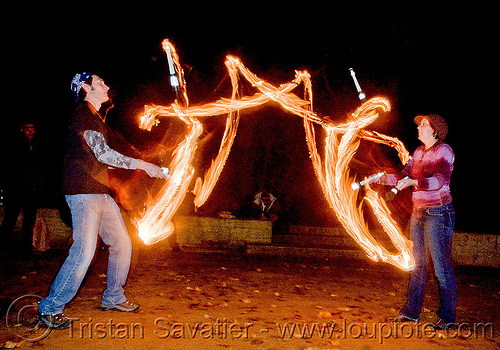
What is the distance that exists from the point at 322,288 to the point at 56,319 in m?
3.85

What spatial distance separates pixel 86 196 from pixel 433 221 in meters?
3.59

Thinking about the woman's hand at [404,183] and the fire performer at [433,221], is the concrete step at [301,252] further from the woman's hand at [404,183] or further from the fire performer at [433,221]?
the woman's hand at [404,183]

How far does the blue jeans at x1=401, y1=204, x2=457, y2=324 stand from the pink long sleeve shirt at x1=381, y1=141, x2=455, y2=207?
0.09 m

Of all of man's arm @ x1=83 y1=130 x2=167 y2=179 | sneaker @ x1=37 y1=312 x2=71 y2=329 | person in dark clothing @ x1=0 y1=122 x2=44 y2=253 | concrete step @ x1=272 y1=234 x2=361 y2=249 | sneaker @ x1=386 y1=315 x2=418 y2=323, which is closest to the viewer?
sneaker @ x1=37 y1=312 x2=71 y2=329

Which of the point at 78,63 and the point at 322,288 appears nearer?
the point at 322,288

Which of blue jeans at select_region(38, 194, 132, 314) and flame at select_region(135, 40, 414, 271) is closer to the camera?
blue jeans at select_region(38, 194, 132, 314)

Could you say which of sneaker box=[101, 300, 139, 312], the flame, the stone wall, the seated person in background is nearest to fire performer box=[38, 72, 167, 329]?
sneaker box=[101, 300, 139, 312]

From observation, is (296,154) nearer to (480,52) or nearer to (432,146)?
(480,52)

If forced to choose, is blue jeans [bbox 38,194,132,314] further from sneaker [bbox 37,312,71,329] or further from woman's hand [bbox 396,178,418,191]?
woman's hand [bbox 396,178,418,191]

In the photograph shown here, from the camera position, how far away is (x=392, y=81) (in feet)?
43.0

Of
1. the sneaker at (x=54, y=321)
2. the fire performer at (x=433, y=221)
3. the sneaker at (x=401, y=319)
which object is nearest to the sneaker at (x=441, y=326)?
the fire performer at (x=433, y=221)

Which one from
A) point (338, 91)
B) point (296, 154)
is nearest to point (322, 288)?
point (296, 154)

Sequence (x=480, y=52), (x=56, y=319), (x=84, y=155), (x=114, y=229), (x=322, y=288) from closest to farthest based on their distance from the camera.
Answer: (x=56, y=319)
(x=84, y=155)
(x=114, y=229)
(x=322, y=288)
(x=480, y=52)

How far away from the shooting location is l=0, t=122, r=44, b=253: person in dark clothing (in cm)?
715
